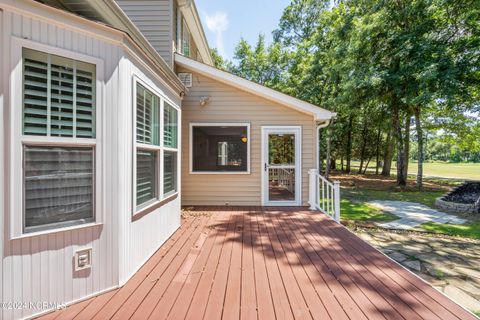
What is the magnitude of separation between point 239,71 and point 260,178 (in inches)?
594

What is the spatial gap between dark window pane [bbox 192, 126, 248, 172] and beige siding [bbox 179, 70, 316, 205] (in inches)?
7.1

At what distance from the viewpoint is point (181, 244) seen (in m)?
3.54

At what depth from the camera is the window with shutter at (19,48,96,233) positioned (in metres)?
1.91

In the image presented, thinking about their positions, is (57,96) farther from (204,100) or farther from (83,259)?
(204,100)

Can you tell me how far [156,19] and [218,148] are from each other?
10.7 ft

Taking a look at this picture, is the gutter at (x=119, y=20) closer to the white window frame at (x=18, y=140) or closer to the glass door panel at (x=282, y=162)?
the white window frame at (x=18, y=140)

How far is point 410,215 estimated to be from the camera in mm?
6070

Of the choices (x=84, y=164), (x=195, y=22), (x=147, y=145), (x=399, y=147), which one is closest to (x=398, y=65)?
(x=399, y=147)

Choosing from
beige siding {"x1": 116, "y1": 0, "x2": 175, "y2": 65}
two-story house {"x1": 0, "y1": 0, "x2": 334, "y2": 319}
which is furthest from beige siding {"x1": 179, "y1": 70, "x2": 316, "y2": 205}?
two-story house {"x1": 0, "y1": 0, "x2": 334, "y2": 319}

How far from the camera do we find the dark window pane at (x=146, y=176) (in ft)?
9.36

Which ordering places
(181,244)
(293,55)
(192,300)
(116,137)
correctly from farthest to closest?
(293,55)
(181,244)
(116,137)
(192,300)

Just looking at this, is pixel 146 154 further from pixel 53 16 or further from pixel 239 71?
pixel 239 71

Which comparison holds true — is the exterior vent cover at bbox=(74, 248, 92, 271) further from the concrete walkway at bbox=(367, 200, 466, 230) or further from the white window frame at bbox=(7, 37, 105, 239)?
the concrete walkway at bbox=(367, 200, 466, 230)

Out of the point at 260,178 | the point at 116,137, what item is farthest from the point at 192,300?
the point at 260,178
